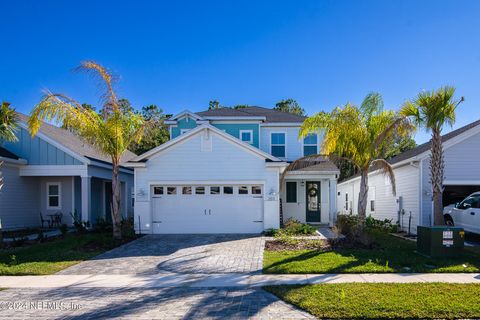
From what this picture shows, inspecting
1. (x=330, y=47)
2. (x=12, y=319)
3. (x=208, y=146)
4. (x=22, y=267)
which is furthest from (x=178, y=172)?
(x=12, y=319)

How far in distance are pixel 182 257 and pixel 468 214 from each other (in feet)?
34.1

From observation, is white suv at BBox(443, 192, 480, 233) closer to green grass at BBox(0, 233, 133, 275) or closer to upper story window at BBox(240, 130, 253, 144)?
upper story window at BBox(240, 130, 253, 144)

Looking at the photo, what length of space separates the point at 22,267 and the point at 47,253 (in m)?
1.96

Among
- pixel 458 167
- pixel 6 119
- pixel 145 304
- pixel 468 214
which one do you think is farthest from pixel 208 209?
pixel 458 167

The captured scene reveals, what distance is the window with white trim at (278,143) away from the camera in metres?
20.5

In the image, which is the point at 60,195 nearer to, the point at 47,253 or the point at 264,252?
the point at 47,253

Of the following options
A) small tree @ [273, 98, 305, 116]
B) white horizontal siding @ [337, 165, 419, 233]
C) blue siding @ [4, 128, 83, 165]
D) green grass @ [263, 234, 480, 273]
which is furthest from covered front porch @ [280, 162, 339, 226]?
small tree @ [273, 98, 305, 116]

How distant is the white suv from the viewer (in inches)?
496

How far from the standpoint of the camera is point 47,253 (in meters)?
11.5

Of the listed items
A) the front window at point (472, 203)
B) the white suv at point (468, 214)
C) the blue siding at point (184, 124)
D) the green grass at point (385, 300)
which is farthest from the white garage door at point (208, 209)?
the green grass at point (385, 300)

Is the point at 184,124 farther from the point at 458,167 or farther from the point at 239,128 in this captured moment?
the point at 458,167

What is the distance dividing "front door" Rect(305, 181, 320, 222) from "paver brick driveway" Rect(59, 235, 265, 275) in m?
5.74

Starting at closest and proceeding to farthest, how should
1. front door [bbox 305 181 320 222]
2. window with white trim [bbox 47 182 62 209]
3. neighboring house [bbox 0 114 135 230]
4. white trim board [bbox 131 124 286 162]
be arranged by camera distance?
white trim board [bbox 131 124 286 162] → neighboring house [bbox 0 114 135 230] → window with white trim [bbox 47 182 62 209] → front door [bbox 305 181 320 222]

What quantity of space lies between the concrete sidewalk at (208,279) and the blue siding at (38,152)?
9308 mm
